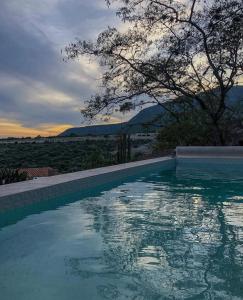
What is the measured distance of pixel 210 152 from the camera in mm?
14469

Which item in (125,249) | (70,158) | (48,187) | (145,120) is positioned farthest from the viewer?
(70,158)

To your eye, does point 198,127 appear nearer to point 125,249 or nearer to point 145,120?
point 145,120

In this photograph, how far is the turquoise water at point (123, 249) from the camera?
277cm

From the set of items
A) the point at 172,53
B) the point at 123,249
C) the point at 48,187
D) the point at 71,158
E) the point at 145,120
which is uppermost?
the point at 172,53

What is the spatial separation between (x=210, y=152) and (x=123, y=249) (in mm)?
11217

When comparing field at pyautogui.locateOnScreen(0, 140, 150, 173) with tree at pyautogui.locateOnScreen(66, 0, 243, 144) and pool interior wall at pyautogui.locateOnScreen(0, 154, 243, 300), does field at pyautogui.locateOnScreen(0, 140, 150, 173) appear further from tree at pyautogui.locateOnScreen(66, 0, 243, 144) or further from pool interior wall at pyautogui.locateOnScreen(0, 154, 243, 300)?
pool interior wall at pyautogui.locateOnScreen(0, 154, 243, 300)

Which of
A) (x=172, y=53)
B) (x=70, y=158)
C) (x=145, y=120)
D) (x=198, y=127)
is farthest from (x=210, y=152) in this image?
(x=70, y=158)

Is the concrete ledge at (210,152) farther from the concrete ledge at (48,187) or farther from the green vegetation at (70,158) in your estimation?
the concrete ledge at (48,187)

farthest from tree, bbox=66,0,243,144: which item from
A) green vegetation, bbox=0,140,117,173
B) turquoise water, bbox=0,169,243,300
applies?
turquoise water, bbox=0,169,243,300

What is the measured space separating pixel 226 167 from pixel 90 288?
10852 millimetres

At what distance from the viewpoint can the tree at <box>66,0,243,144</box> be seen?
48.3 feet

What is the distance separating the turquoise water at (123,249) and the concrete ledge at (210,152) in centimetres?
771

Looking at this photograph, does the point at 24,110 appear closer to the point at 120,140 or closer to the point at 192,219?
the point at 120,140

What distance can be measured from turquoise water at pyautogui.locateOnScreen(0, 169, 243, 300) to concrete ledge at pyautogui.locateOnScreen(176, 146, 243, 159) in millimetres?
7711
